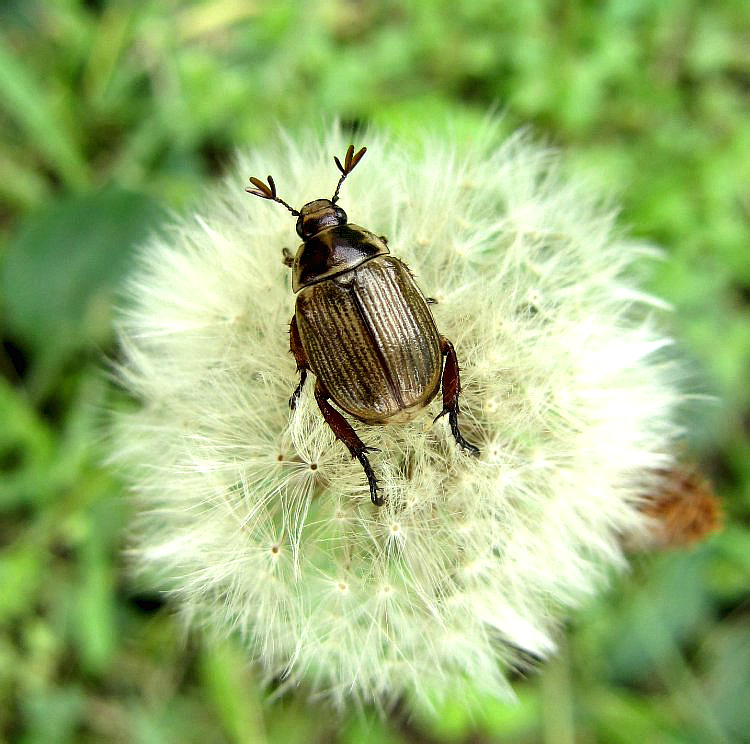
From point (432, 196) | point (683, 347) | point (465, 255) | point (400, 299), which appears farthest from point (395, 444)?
point (683, 347)

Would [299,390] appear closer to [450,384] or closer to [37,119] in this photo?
[450,384]

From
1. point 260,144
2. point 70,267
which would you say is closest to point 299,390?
point 260,144

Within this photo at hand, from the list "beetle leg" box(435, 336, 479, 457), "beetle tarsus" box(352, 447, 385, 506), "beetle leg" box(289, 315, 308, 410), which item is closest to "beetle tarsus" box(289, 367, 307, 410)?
"beetle leg" box(289, 315, 308, 410)

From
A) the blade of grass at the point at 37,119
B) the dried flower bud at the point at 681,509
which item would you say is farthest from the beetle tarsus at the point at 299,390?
the blade of grass at the point at 37,119

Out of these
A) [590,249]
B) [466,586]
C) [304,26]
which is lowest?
[466,586]

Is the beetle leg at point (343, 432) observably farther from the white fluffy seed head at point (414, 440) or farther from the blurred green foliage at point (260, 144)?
the blurred green foliage at point (260, 144)

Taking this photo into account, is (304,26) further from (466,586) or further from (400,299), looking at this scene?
(466,586)
